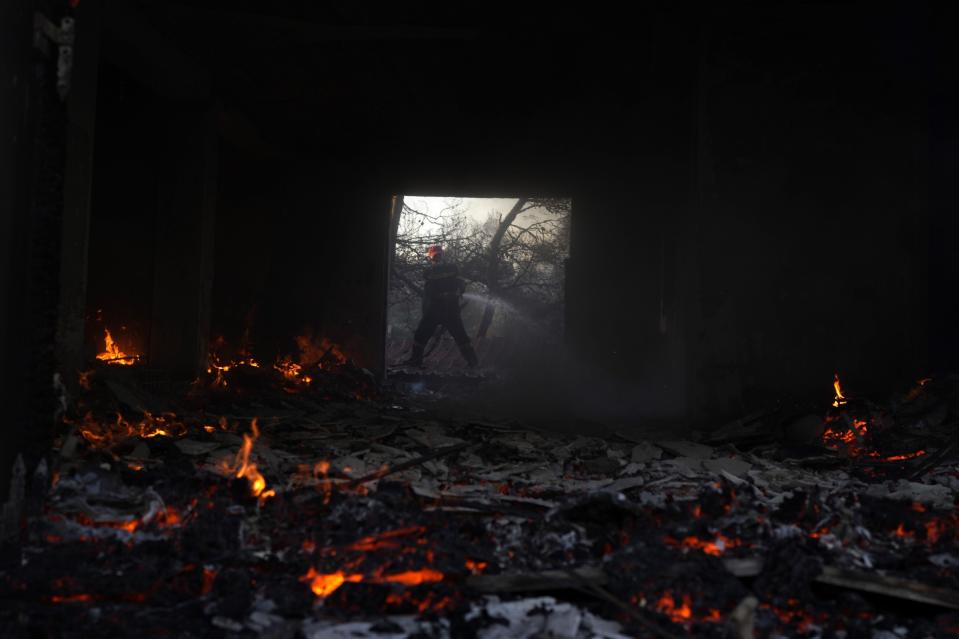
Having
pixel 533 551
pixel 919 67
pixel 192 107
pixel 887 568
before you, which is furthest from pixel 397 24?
pixel 887 568

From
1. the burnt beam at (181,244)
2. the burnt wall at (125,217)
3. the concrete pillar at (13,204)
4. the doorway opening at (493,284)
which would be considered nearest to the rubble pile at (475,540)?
the concrete pillar at (13,204)

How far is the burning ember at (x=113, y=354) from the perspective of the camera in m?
8.27

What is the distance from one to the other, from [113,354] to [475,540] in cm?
672

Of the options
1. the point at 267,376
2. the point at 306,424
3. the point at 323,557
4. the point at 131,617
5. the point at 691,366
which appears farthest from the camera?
the point at 267,376

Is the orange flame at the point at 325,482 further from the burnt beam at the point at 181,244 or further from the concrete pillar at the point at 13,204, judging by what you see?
the burnt beam at the point at 181,244

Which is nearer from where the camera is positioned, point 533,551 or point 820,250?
point 533,551

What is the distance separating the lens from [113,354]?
8.35 metres

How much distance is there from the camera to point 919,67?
6.55 meters

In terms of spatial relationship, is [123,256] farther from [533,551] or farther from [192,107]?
[533,551]

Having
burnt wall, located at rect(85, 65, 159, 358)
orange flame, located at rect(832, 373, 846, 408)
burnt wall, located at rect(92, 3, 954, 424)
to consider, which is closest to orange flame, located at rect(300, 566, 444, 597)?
burnt wall, located at rect(92, 3, 954, 424)

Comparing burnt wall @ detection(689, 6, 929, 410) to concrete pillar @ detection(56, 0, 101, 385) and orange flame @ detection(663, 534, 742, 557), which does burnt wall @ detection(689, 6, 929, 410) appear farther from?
concrete pillar @ detection(56, 0, 101, 385)

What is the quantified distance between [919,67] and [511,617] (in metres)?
6.66

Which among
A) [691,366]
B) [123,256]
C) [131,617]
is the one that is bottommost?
[131,617]

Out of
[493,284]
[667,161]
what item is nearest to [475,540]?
[667,161]
